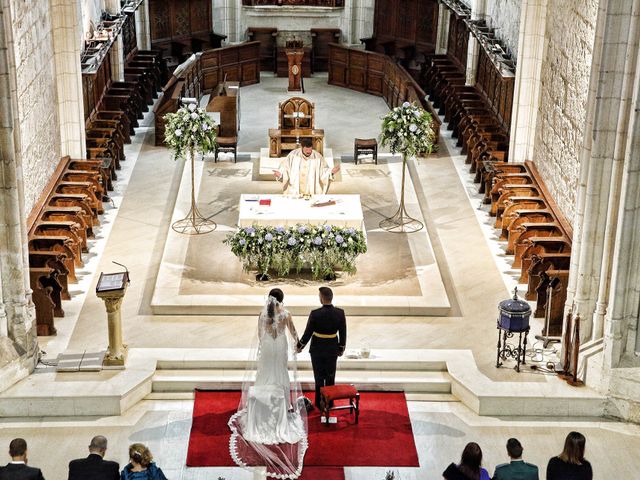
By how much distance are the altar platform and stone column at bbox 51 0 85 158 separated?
84.9 inches

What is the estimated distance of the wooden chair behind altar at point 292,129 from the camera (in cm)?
2303

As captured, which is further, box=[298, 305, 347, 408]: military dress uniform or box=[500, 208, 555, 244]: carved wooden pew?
box=[500, 208, 555, 244]: carved wooden pew

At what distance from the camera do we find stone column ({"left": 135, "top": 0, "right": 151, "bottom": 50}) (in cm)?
3016

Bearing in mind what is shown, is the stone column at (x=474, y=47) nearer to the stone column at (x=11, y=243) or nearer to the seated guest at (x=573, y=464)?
the stone column at (x=11, y=243)

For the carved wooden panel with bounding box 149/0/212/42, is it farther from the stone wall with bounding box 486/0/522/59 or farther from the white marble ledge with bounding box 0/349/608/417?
the white marble ledge with bounding box 0/349/608/417

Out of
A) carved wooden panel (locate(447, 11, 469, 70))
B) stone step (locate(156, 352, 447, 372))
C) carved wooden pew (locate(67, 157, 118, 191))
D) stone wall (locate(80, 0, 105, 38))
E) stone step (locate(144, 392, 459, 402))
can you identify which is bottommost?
stone step (locate(144, 392, 459, 402))

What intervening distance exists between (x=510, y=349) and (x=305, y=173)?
5127 millimetres

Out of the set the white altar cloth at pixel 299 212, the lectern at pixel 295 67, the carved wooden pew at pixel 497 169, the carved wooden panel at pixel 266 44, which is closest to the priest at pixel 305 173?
the white altar cloth at pixel 299 212

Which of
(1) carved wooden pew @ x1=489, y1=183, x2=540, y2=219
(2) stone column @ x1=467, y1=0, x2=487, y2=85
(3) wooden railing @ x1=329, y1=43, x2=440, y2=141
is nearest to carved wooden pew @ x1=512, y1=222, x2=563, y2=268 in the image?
(1) carved wooden pew @ x1=489, y1=183, x2=540, y2=219

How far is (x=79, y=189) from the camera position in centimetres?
1948

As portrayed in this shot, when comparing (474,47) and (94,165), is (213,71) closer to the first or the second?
(474,47)

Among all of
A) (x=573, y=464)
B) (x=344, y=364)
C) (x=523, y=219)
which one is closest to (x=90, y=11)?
(x=523, y=219)

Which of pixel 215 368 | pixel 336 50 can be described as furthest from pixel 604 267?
pixel 336 50

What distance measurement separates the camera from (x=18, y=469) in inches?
411
